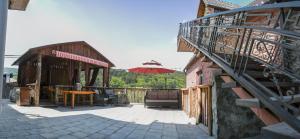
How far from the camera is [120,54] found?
2678cm

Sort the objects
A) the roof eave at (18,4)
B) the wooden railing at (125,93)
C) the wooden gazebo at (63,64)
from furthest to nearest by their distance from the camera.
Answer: the wooden gazebo at (63,64), the wooden railing at (125,93), the roof eave at (18,4)

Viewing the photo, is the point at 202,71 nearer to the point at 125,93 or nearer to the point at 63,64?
the point at 125,93

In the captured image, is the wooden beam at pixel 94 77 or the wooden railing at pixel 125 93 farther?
the wooden beam at pixel 94 77

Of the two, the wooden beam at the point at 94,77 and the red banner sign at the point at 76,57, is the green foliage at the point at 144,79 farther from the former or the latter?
the red banner sign at the point at 76,57

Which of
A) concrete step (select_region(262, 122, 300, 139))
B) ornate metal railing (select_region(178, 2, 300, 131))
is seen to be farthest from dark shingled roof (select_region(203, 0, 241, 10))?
concrete step (select_region(262, 122, 300, 139))

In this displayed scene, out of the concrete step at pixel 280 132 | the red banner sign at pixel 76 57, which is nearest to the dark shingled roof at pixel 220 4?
the red banner sign at pixel 76 57

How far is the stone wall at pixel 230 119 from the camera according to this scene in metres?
4.05

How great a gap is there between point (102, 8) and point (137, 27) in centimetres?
376

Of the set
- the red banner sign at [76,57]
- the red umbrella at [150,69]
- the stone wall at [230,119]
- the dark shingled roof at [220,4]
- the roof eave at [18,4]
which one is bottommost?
the stone wall at [230,119]

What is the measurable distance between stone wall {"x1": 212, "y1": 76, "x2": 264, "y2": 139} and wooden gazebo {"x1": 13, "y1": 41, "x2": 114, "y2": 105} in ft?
27.4

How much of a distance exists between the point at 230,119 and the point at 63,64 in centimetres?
1216

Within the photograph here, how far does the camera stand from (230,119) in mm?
4090

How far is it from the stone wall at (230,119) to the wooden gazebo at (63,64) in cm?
834

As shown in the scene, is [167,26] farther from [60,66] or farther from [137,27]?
[60,66]
